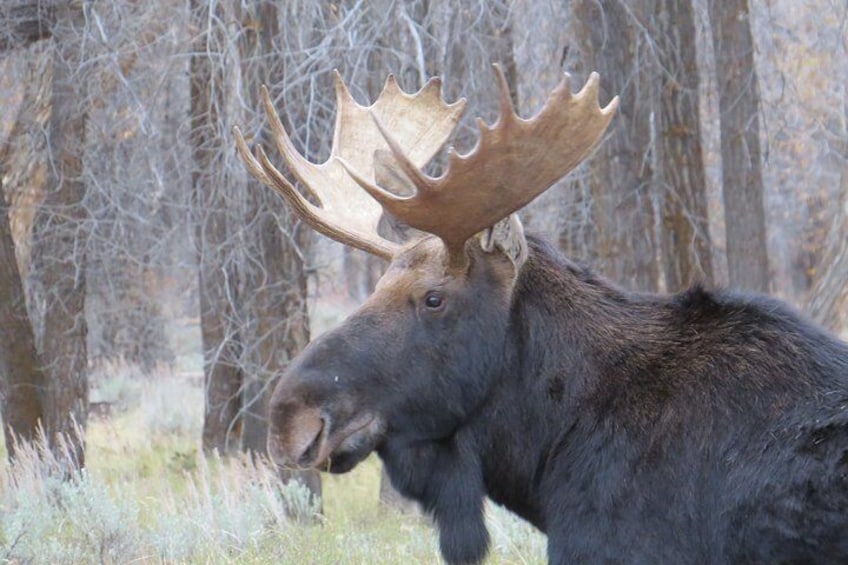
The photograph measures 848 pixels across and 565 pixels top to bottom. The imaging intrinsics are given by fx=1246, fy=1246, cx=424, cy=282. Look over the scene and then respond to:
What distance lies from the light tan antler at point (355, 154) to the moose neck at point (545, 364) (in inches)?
27.7

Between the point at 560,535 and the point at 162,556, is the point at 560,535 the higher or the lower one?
the higher one

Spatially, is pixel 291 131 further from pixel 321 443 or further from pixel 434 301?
pixel 321 443

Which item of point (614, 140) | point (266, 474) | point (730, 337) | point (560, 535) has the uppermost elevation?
point (614, 140)

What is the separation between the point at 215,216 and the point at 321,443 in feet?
24.2

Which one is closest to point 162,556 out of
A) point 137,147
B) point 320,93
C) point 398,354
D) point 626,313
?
point 398,354

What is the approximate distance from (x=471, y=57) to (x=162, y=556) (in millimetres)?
4736

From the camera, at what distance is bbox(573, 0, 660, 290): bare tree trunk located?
8.70 meters

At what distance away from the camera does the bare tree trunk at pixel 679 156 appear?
30.0 feet

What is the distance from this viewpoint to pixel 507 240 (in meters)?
4.61

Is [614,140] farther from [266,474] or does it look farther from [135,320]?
[135,320]

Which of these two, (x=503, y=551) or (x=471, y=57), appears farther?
(x=471, y=57)

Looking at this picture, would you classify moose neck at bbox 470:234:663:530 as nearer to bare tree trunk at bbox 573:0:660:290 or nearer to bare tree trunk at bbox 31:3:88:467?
bare tree trunk at bbox 573:0:660:290

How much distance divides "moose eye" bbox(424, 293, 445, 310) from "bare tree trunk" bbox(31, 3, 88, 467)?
7604 mm

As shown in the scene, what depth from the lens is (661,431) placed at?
4184 mm
